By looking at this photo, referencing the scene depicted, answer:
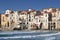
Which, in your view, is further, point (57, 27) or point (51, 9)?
point (51, 9)

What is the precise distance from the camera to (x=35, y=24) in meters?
23.4

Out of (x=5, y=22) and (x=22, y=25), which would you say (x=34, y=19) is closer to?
(x=22, y=25)

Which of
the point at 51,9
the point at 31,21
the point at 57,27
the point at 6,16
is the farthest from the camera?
A: the point at 51,9

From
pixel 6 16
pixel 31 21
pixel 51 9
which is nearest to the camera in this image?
pixel 31 21

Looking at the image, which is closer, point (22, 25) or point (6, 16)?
point (22, 25)

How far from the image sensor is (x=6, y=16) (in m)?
26.8

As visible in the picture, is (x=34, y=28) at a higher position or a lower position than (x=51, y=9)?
lower

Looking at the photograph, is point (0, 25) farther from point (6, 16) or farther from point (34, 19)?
point (34, 19)

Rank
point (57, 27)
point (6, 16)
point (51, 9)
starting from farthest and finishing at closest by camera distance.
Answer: point (51, 9)
point (6, 16)
point (57, 27)

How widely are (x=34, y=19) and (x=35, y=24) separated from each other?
1.62 m

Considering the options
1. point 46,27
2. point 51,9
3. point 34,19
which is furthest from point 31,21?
point 51,9

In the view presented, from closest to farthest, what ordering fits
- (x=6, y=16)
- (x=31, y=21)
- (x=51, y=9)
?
(x=31, y=21), (x=6, y=16), (x=51, y=9)

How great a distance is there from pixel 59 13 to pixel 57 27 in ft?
9.89

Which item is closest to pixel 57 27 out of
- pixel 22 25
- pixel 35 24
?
pixel 35 24
